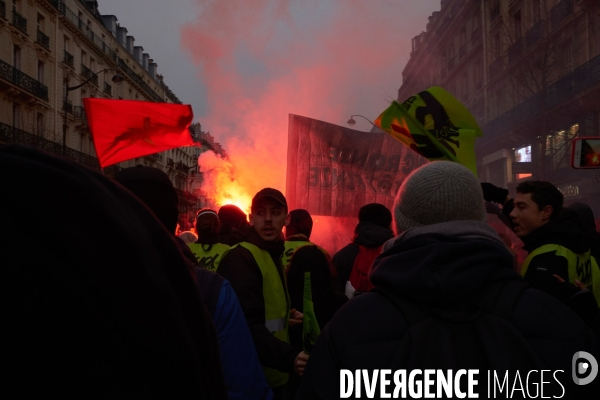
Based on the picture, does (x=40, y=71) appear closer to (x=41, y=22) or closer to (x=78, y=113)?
(x=41, y=22)

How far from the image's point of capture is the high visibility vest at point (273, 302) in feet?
10.4

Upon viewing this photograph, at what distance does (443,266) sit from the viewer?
1562 millimetres

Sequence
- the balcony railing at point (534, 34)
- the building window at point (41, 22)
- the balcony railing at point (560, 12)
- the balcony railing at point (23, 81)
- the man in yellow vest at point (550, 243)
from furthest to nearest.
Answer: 1. the building window at point (41, 22)
2. the balcony railing at point (23, 81)
3. the balcony railing at point (534, 34)
4. the balcony railing at point (560, 12)
5. the man in yellow vest at point (550, 243)

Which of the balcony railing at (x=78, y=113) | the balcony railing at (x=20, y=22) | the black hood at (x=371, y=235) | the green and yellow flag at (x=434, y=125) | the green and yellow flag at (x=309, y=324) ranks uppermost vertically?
the balcony railing at (x=20, y=22)

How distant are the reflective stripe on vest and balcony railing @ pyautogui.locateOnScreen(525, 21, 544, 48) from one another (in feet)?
78.2

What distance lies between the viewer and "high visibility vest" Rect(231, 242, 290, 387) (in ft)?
10.4

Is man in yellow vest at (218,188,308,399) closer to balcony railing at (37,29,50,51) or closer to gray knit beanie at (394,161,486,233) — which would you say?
gray knit beanie at (394,161,486,233)

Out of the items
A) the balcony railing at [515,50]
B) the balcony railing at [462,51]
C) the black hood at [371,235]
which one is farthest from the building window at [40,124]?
the black hood at [371,235]

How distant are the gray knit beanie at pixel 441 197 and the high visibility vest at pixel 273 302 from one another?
1.56 meters

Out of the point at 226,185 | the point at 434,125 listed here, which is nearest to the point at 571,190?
the point at 226,185

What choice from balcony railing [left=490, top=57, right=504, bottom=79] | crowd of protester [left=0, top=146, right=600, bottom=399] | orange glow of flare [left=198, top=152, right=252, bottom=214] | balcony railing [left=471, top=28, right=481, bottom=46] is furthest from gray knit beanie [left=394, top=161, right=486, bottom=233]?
balcony railing [left=471, top=28, right=481, bottom=46]

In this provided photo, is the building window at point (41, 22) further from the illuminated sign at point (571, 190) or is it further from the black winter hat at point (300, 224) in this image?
the black winter hat at point (300, 224)

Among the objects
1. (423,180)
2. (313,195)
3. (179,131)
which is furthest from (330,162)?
(423,180)

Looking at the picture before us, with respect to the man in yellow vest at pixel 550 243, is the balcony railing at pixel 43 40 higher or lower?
higher
